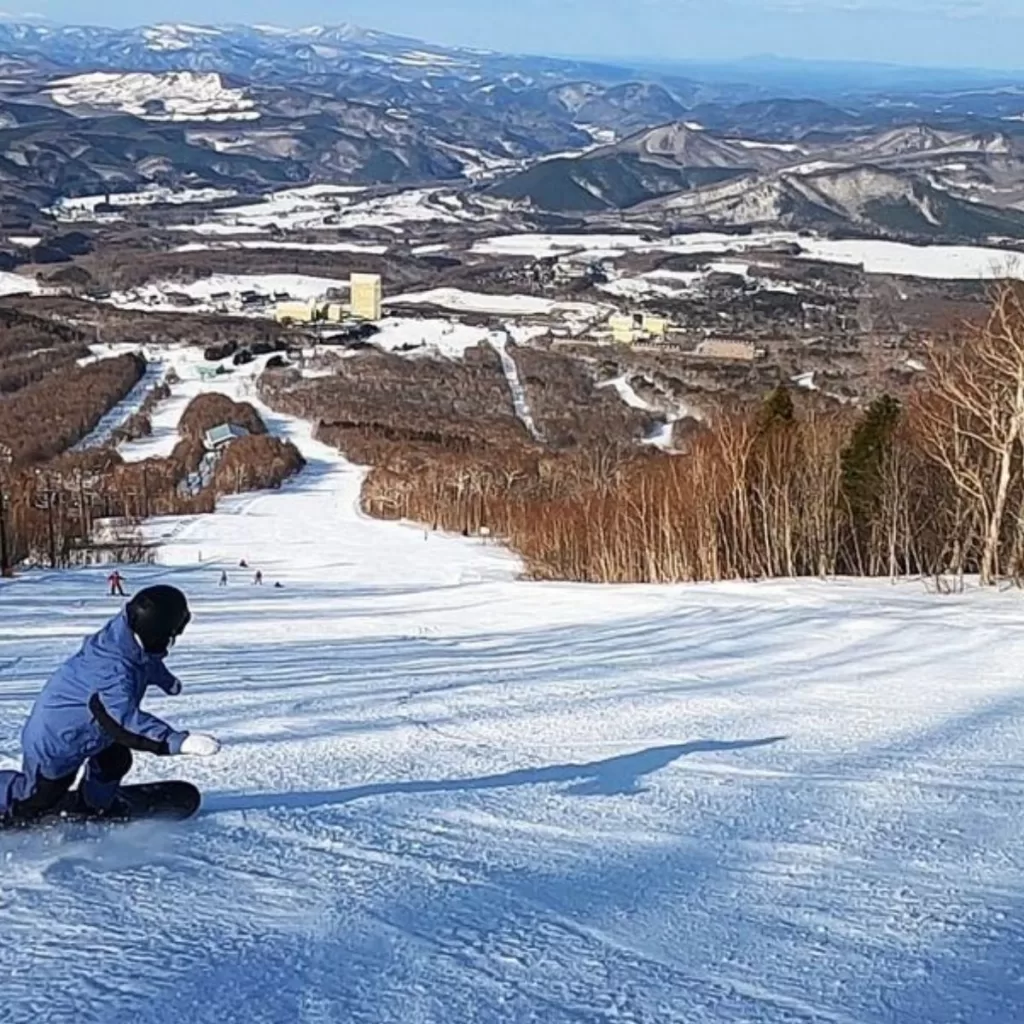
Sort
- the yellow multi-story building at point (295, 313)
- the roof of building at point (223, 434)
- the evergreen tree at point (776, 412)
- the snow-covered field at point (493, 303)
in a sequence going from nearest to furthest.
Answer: the evergreen tree at point (776, 412), the roof of building at point (223, 434), the yellow multi-story building at point (295, 313), the snow-covered field at point (493, 303)

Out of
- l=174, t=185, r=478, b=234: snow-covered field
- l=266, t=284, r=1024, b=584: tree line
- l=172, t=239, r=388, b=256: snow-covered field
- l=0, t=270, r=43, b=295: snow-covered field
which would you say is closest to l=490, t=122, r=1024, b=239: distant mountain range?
Answer: l=174, t=185, r=478, b=234: snow-covered field

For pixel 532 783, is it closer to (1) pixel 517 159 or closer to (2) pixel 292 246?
(2) pixel 292 246

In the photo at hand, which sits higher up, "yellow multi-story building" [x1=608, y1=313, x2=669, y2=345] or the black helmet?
the black helmet

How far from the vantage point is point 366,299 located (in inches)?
3056

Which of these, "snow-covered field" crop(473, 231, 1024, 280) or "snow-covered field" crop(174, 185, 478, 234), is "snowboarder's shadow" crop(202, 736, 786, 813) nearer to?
"snow-covered field" crop(473, 231, 1024, 280)

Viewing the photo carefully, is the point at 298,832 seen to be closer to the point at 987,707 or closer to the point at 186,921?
the point at 186,921

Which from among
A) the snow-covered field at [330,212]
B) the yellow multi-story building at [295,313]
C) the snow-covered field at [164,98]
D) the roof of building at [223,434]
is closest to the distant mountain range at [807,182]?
the snow-covered field at [330,212]

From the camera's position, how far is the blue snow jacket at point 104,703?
11.9 ft

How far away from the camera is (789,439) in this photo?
19203 millimetres

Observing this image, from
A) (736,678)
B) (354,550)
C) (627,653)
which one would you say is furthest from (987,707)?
(354,550)

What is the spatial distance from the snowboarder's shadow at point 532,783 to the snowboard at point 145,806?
0.56ft

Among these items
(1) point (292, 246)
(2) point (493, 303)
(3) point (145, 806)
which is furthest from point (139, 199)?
(3) point (145, 806)

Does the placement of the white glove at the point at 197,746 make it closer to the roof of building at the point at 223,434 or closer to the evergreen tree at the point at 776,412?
→ the evergreen tree at the point at 776,412

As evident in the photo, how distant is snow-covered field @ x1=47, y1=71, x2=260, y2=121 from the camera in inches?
7116
